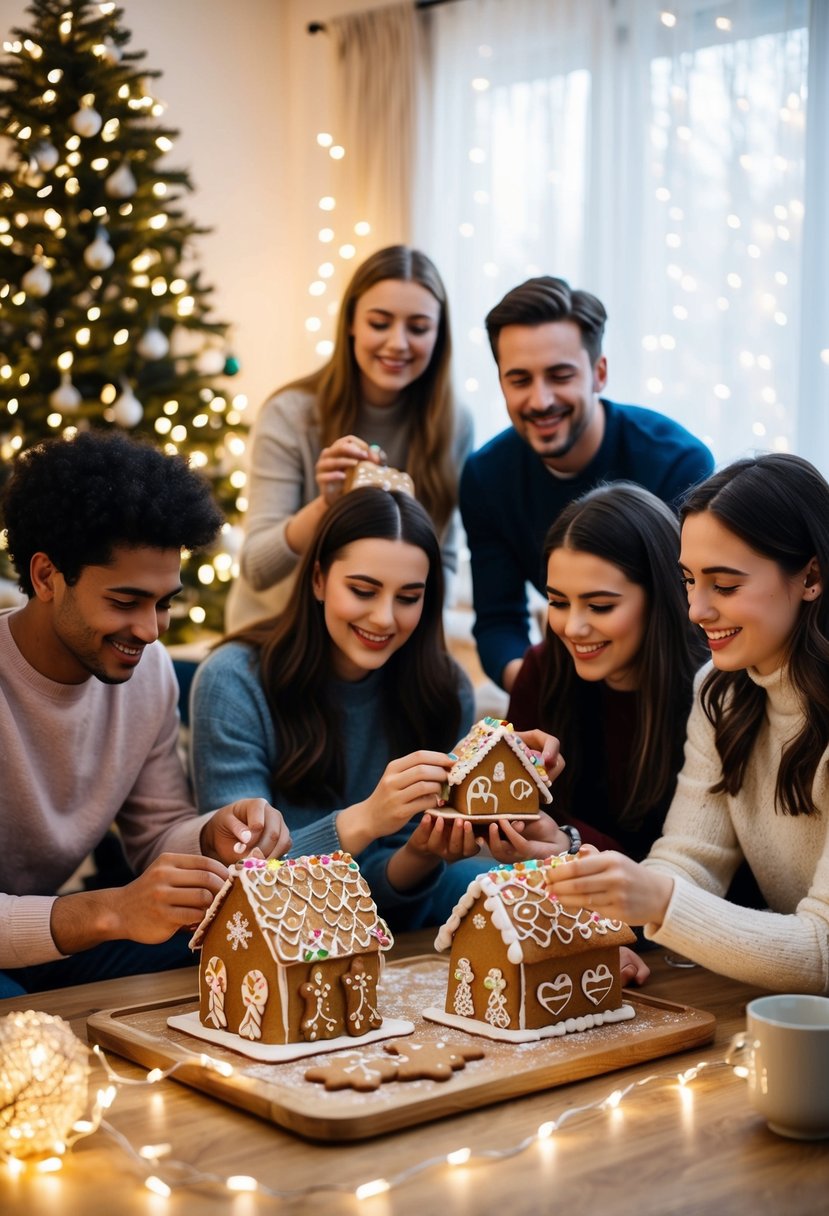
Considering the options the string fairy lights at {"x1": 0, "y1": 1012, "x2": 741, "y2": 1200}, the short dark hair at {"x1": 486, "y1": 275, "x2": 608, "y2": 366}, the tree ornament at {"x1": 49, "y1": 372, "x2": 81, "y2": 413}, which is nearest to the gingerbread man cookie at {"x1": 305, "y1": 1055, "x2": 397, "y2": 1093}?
the string fairy lights at {"x1": 0, "y1": 1012, "x2": 741, "y2": 1200}

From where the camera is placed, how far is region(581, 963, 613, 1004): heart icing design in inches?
69.9

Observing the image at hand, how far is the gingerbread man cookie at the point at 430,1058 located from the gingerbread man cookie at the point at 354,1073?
0.05 ft

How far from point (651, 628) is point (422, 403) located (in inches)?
52.7

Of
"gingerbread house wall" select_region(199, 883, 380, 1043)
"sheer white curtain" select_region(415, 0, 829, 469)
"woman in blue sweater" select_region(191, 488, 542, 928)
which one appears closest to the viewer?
"gingerbread house wall" select_region(199, 883, 380, 1043)

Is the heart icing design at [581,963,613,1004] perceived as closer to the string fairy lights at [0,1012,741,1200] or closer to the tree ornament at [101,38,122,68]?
the string fairy lights at [0,1012,741,1200]

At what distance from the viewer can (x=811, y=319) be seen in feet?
14.3

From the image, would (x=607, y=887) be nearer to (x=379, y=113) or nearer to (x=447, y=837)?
(x=447, y=837)

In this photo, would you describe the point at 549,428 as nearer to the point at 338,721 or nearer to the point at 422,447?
the point at 422,447

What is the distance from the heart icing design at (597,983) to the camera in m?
1.78

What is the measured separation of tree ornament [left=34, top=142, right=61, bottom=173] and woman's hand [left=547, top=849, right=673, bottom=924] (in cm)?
429

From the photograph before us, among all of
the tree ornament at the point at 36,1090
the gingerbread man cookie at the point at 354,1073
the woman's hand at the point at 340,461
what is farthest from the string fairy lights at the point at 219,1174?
the woman's hand at the point at 340,461

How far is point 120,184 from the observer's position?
5293 millimetres

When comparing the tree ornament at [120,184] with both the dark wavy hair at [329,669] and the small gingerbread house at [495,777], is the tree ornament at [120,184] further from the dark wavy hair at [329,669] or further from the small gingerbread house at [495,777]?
the small gingerbread house at [495,777]

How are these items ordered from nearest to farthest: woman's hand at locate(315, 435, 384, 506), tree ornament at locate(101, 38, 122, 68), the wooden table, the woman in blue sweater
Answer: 1. the wooden table
2. the woman in blue sweater
3. woman's hand at locate(315, 435, 384, 506)
4. tree ornament at locate(101, 38, 122, 68)
